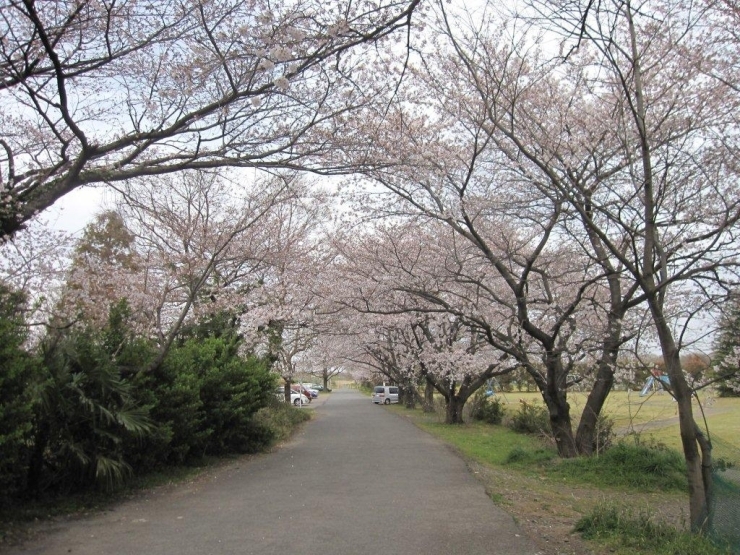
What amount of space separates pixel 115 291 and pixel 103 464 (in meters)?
6.73

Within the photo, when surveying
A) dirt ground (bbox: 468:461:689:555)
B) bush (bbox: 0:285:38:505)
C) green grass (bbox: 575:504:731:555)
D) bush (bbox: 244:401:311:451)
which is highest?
bush (bbox: 0:285:38:505)

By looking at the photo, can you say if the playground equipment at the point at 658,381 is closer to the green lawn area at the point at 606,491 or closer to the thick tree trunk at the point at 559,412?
the green lawn area at the point at 606,491

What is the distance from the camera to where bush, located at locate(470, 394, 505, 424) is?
25422mm

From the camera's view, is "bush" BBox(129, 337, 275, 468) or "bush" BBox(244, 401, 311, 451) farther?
"bush" BBox(244, 401, 311, 451)

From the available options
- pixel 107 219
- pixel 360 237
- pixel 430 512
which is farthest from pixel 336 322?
pixel 430 512

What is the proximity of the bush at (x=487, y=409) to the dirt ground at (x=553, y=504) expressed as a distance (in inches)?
543

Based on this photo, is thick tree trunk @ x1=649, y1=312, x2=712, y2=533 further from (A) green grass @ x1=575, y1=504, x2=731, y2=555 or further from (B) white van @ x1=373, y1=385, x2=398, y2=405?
(B) white van @ x1=373, y1=385, x2=398, y2=405

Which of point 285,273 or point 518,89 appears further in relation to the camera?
point 285,273

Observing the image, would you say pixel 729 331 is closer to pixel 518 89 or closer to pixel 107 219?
pixel 518 89

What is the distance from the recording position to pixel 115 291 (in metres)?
13.5

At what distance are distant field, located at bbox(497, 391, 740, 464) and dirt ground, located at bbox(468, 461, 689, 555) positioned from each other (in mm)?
1510

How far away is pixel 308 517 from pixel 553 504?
371 centimetres

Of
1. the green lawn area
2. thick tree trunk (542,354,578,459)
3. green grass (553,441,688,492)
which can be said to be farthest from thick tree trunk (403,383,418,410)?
green grass (553,441,688,492)

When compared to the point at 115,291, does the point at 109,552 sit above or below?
below
